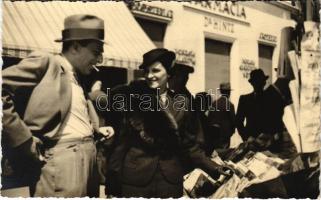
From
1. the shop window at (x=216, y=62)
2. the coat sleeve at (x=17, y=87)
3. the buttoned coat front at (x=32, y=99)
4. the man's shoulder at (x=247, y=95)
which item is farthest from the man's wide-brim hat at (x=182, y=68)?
the coat sleeve at (x=17, y=87)

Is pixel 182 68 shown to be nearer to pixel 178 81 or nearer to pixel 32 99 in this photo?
pixel 178 81

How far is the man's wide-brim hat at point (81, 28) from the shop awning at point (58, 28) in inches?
2.0

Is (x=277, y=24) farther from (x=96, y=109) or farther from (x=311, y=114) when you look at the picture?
(x=96, y=109)

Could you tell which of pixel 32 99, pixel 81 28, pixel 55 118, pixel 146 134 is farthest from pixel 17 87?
pixel 146 134

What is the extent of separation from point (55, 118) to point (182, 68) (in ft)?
4.04

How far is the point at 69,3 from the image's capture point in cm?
435

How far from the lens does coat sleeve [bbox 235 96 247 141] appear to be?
4.59 meters

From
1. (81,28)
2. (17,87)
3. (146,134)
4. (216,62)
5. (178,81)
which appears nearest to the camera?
(17,87)

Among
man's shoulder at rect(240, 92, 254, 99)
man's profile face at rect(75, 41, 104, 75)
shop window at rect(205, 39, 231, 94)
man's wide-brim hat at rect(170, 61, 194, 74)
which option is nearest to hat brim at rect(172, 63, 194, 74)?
man's wide-brim hat at rect(170, 61, 194, 74)

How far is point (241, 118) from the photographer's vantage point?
4609 millimetres

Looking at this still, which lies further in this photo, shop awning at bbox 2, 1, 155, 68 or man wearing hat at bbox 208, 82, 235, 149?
man wearing hat at bbox 208, 82, 235, 149

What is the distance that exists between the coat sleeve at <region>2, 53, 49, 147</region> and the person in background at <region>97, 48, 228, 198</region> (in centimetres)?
61

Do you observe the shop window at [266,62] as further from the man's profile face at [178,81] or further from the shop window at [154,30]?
the shop window at [154,30]

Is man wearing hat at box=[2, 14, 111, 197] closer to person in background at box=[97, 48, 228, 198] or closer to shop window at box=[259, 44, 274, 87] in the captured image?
person in background at box=[97, 48, 228, 198]
